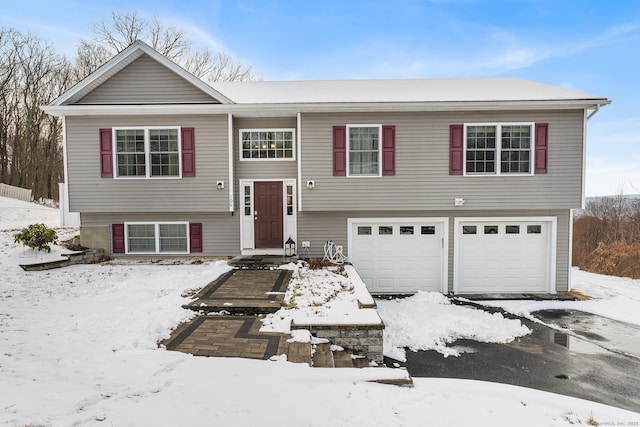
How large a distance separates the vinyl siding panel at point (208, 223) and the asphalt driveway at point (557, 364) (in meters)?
5.91

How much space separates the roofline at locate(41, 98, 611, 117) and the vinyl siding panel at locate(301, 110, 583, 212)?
0.72 ft

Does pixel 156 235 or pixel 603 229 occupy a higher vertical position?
pixel 156 235

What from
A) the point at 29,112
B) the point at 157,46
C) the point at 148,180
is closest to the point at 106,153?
the point at 148,180

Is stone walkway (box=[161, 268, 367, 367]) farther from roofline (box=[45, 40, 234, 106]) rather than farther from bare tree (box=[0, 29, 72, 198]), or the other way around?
bare tree (box=[0, 29, 72, 198])

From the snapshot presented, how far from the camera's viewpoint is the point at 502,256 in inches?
356

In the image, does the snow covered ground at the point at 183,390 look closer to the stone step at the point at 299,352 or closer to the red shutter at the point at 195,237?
the stone step at the point at 299,352

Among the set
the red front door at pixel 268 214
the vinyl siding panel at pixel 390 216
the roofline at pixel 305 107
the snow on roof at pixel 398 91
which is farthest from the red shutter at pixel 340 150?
the red front door at pixel 268 214

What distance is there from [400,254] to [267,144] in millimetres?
5199

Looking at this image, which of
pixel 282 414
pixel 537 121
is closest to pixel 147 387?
pixel 282 414

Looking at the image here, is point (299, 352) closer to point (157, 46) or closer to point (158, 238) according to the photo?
point (158, 238)

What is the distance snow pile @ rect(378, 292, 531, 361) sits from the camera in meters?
5.70

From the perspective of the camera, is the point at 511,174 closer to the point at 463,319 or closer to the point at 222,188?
the point at 463,319

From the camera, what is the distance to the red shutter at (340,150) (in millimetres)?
8594

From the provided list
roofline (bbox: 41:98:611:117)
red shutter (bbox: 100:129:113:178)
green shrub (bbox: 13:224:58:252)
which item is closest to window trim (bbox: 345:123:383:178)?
roofline (bbox: 41:98:611:117)
